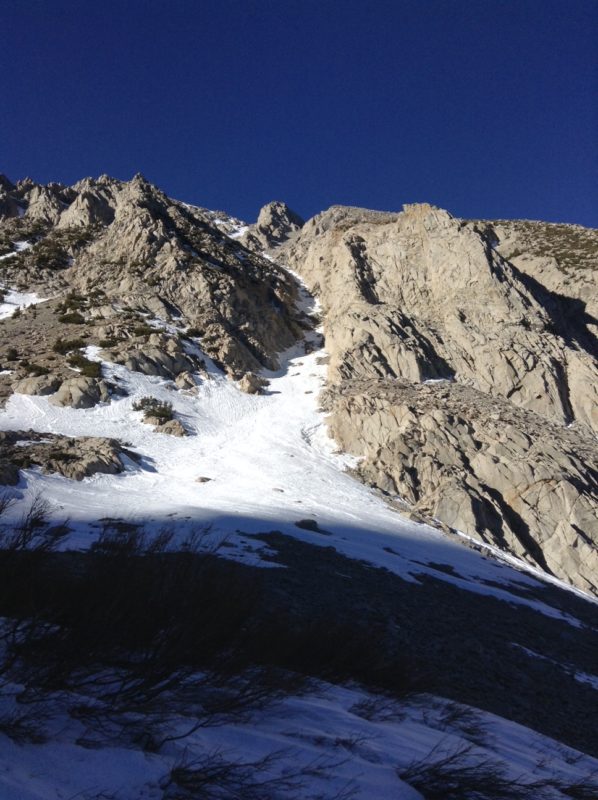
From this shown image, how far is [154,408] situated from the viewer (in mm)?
25828

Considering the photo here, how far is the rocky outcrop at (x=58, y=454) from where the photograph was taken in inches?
673

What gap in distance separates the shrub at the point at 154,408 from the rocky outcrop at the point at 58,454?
179 inches

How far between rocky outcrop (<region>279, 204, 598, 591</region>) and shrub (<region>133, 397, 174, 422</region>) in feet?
31.3

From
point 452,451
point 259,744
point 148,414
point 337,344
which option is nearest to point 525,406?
point 452,451

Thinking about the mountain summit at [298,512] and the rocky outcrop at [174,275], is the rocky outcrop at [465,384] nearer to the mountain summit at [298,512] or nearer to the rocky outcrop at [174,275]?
the mountain summit at [298,512]

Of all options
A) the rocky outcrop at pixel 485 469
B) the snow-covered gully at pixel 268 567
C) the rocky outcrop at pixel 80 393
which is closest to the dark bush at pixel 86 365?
the rocky outcrop at pixel 80 393

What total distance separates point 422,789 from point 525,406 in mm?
33492

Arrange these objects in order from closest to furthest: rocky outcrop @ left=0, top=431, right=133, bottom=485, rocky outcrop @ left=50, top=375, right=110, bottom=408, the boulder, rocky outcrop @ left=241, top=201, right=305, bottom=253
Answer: rocky outcrop @ left=0, top=431, right=133, bottom=485, rocky outcrop @ left=50, top=375, right=110, bottom=408, the boulder, rocky outcrop @ left=241, top=201, right=305, bottom=253

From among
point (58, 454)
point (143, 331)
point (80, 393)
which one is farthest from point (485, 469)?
point (143, 331)

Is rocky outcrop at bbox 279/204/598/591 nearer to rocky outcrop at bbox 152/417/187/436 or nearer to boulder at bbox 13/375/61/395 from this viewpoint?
rocky outcrop at bbox 152/417/187/436

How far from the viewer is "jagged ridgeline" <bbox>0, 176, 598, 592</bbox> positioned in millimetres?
22516

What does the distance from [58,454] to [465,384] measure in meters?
28.1

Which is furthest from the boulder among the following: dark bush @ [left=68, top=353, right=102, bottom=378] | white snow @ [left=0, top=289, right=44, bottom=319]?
white snow @ [left=0, top=289, right=44, bottom=319]

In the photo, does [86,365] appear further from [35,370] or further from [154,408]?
[154,408]
